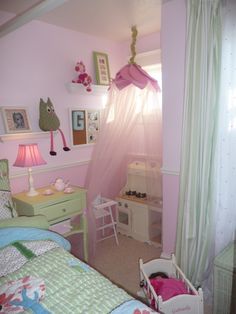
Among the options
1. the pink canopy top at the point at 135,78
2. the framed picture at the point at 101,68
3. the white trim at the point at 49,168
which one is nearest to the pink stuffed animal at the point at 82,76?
the framed picture at the point at 101,68

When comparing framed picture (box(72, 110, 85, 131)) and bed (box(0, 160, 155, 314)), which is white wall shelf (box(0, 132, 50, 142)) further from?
bed (box(0, 160, 155, 314))

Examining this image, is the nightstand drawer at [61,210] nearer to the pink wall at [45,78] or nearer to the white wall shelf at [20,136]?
the pink wall at [45,78]

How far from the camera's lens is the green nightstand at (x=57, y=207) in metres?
2.36

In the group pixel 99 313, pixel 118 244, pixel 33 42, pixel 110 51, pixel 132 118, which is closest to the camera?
pixel 99 313

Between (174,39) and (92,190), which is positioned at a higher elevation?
(174,39)

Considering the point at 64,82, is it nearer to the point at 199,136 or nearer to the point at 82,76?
the point at 82,76

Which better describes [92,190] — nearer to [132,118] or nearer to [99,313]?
[132,118]

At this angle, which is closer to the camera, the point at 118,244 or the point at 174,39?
the point at 174,39

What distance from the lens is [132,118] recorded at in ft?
9.21

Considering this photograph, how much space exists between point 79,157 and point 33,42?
134cm

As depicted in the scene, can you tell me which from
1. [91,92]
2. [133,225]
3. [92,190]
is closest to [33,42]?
[91,92]

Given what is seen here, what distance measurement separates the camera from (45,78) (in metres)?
2.77

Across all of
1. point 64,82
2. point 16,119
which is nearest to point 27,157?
point 16,119

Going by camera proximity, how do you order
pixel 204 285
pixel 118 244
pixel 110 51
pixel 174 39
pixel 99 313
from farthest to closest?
pixel 110 51
pixel 118 244
pixel 174 39
pixel 204 285
pixel 99 313
